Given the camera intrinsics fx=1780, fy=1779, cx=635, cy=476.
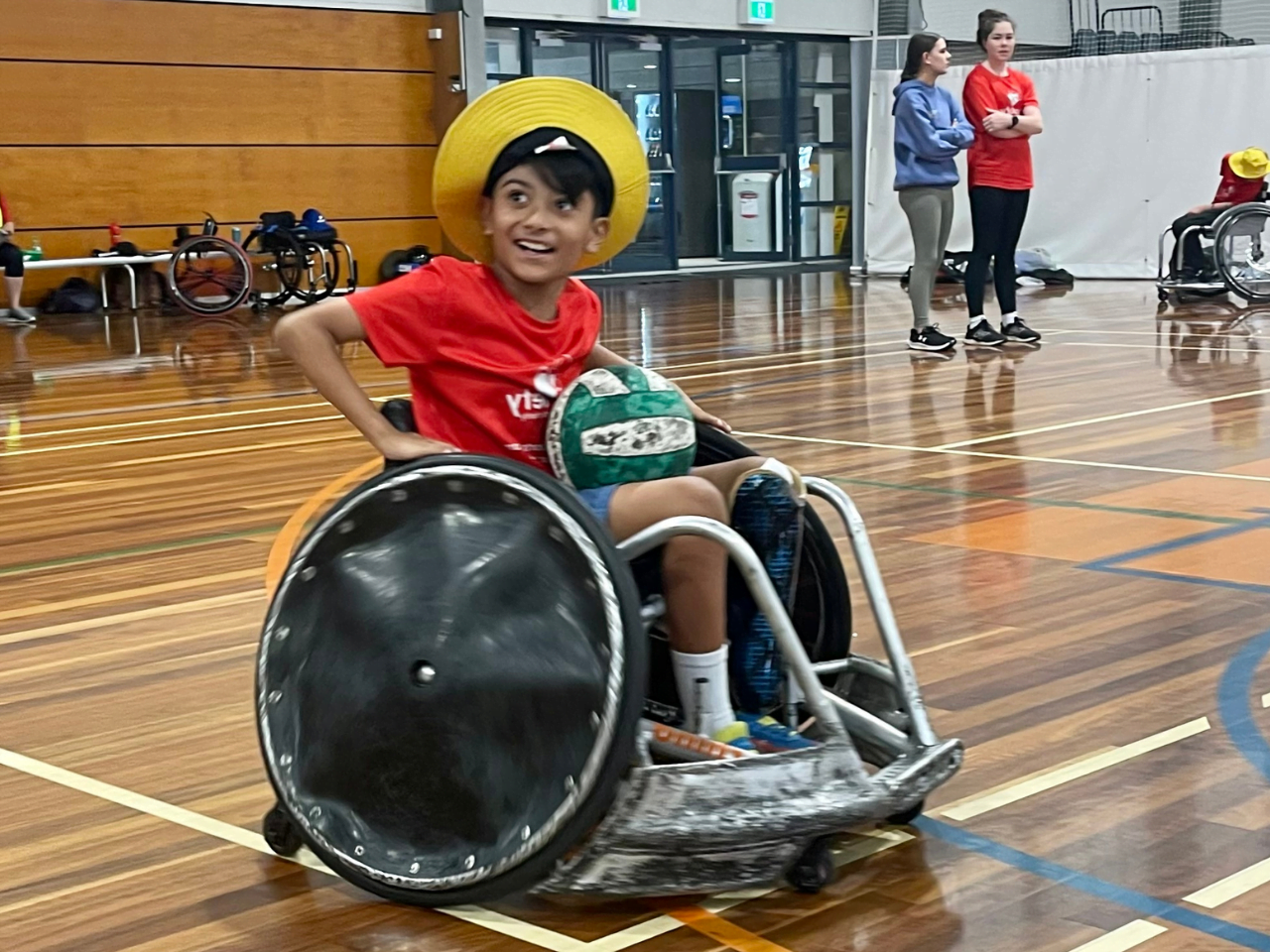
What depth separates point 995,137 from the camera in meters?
8.36

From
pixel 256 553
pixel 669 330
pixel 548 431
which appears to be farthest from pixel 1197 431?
pixel 669 330

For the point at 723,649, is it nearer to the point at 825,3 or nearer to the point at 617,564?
the point at 617,564

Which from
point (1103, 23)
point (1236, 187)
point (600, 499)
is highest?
point (1103, 23)

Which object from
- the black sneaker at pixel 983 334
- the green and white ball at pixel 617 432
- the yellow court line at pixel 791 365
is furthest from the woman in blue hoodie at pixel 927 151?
the green and white ball at pixel 617 432

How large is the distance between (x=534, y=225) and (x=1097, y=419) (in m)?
4.24

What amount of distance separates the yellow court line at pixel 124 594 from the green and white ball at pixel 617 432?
5.88 ft

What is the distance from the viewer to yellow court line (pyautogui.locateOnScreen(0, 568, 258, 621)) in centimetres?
368

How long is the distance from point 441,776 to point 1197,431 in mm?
4305

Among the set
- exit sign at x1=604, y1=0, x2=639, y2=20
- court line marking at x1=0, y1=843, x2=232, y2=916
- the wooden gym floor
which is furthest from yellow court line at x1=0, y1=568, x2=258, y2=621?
exit sign at x1=604, y1=0, x2=639, y2=20

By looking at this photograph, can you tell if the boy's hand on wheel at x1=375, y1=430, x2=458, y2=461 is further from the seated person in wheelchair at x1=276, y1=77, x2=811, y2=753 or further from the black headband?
the black headband

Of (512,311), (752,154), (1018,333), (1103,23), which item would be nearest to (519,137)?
(512,311)

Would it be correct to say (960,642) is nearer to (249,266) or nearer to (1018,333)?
(1018,333)

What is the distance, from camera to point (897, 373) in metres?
7.83

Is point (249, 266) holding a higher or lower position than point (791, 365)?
higher
